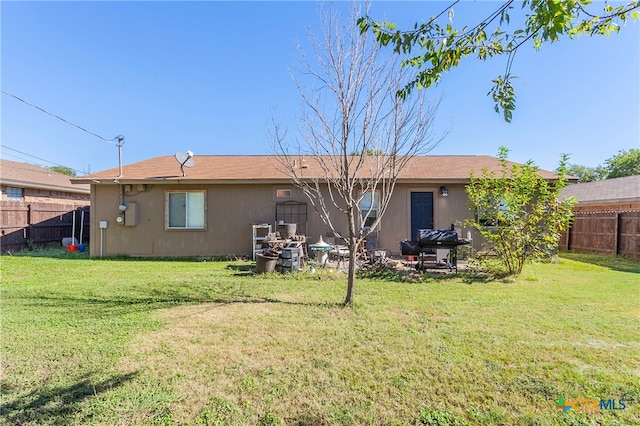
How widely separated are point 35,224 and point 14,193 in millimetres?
2778

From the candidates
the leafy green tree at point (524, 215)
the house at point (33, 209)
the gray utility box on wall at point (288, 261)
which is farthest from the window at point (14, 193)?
the leafy green tree at point (524, 215)

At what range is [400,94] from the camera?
252 cm

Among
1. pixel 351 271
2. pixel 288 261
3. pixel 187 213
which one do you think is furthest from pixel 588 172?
pixel 187 213

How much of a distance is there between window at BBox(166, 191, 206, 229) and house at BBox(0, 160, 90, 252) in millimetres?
5665

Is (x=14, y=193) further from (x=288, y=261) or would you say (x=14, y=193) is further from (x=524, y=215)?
(x=524, y=215)

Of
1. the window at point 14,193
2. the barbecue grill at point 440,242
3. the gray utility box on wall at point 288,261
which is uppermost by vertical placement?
the window at point 14,193

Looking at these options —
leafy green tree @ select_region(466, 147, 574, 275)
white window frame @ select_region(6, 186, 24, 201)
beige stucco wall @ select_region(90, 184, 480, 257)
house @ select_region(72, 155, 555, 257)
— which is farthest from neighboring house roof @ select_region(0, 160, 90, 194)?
leafy green tree @ select_region(466, 147, 574, 275)

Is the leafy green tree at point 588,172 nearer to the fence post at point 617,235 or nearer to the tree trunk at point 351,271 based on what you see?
the fence post at point 617,235

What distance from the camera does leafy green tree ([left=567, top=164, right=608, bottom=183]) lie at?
3261cm

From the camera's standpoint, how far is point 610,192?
13.1 m

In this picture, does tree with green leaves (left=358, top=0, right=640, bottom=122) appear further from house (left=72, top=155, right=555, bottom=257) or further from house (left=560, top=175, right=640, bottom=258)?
house (left=560, top=175, right=640, bottom=258)

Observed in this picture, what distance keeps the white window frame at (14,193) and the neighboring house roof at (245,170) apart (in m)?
5.83

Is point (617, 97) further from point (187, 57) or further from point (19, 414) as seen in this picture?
point (187, 57)

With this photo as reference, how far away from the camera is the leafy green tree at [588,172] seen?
32.6 metres
